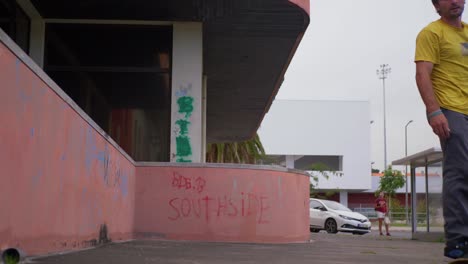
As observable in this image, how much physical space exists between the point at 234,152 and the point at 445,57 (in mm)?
28594

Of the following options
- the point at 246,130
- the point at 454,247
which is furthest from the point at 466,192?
the point at 246,130

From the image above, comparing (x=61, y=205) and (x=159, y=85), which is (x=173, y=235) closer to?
(x=159, y=85)

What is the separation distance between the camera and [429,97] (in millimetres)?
4523

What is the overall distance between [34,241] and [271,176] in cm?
624

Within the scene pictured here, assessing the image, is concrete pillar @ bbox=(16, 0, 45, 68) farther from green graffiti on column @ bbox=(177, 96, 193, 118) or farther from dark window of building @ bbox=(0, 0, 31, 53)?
green graffiti on column @ bbox=(177, 96, 193, 118)

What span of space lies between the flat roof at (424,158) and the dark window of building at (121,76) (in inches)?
303

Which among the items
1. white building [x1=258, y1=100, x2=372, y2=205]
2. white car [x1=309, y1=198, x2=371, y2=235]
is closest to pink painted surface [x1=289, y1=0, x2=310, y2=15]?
white car [x1=309, y1=198, x2=371, y2=235]

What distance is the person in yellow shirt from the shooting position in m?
4.35

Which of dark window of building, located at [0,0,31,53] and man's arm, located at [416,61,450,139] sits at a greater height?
dark window of building, located at [0,0,31,53]

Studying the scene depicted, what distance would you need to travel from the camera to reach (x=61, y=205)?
5.88 meters

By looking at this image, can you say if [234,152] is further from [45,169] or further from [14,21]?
[45,169]

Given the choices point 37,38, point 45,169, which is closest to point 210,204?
point 37,38

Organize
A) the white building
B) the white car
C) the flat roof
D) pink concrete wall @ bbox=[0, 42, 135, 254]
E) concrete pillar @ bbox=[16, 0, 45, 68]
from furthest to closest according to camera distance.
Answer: the white building < the white car < the flat roof < concrete pillar @ bbox=[16, 0, 45, 68] < pink concrete wall @ bbox=[0, 42, 135, 254]

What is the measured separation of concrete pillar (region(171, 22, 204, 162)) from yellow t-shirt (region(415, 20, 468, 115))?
7.57 metres
